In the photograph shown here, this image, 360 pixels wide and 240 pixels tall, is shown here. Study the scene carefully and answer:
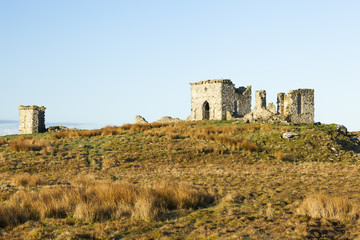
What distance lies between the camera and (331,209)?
8.12m

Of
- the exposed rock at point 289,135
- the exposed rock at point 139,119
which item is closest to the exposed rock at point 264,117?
A: the exposed rock at point 289,135

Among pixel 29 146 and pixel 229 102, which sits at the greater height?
pixel 229 102

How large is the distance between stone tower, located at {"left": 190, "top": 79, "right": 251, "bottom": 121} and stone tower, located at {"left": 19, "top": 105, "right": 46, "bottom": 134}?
20352 millimetres

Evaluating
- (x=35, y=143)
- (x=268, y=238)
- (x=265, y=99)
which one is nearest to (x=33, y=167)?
(x=35, y=143)

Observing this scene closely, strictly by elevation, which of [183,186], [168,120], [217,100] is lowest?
[183,186]

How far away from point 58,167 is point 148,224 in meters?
12.3

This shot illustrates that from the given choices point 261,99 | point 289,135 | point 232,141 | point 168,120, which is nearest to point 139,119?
point 168,120

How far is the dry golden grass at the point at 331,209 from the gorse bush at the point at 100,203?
279cm

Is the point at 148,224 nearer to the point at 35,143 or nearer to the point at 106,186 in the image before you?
the point at 106,186

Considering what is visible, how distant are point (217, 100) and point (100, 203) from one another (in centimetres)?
3723

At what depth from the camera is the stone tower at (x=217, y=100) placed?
44688 millimetres

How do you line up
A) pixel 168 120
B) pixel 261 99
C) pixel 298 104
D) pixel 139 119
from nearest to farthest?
pixel 261 99, pixel 298 104, pixel 168 120, pixel 139 119

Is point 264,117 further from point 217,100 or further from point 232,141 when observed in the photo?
point 217,100

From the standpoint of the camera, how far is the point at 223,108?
147ft
